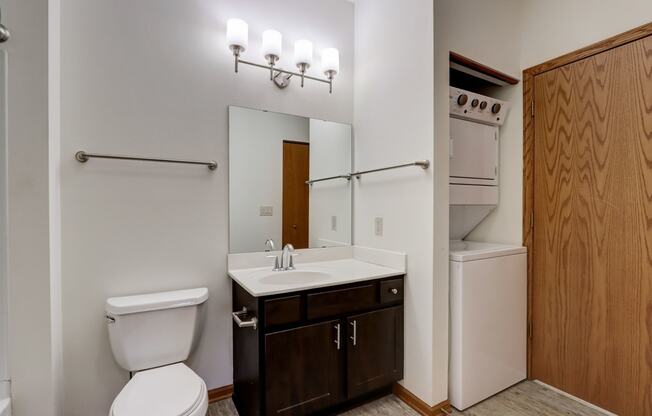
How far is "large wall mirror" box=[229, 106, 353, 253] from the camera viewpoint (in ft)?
6.38

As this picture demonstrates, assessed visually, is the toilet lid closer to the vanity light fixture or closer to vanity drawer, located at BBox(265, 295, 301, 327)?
vanity drawer, located at BBox(265, 295, 301, 327)

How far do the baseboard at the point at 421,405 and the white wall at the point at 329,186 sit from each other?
3.41ft

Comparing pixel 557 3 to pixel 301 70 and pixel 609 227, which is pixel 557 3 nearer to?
pixel 609 227

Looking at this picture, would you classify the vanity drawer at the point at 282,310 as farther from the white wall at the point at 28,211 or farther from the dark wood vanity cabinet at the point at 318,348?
the white wall at the point at 28,211

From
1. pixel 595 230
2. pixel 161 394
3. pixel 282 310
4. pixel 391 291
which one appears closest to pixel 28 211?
pixel 161 394

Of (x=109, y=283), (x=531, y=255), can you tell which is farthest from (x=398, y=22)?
(x=109, y=283)

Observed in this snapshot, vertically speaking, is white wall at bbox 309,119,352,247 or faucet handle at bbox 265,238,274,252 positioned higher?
white wall at bbox 309,119,352,247

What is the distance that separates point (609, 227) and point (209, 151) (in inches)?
94.0

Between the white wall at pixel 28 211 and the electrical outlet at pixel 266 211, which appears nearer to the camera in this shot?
the white wall at pixel 28 211

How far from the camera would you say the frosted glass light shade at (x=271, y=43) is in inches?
73.3

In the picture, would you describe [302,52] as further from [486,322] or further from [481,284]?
[486,322]

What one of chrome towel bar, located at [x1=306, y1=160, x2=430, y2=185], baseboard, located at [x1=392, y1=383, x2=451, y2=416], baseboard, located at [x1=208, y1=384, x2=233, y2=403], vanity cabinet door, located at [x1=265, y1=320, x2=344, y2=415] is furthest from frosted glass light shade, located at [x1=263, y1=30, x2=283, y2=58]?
baseboard, located at [x1=392, y1=383, x2=451, y2=416]

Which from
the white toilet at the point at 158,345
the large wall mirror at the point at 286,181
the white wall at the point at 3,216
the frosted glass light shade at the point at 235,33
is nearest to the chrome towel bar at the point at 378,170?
the large wall mirror at the point at 286,181

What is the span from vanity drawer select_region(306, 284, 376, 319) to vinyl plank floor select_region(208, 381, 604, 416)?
0.64 meters
